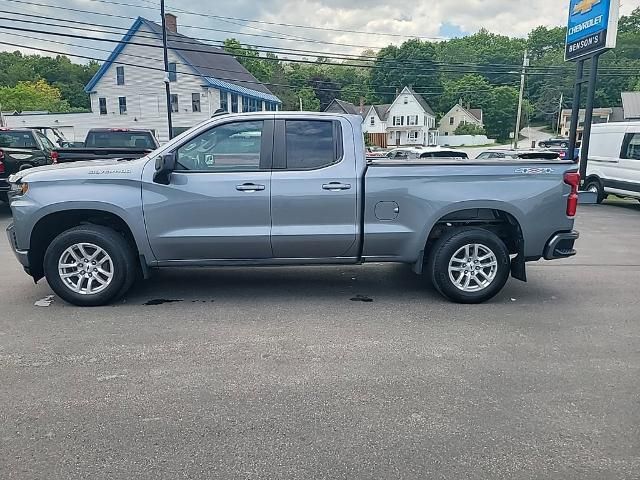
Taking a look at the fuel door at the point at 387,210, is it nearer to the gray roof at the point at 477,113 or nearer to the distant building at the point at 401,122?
the distant building at the point at 401,122

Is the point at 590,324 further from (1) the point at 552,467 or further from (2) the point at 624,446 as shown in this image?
(1) the point at 552,467

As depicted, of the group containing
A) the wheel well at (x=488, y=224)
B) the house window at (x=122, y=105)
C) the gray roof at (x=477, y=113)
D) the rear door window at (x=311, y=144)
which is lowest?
the wheel well at (x=488, y=224)

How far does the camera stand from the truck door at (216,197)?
17.3 ft

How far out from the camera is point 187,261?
215 inches

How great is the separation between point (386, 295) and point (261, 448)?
10.2 feet

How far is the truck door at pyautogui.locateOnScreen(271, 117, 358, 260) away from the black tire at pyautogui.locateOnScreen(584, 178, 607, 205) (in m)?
12.2

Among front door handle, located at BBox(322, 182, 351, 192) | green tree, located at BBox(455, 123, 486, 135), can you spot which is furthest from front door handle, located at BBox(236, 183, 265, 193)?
green tree, located at BBox(455, 123, 486, 135)

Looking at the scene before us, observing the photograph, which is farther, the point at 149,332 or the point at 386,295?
the point at 386,295

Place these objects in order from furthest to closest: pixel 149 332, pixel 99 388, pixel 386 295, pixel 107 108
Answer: pixel 107 108
pixel 386 295
pixel 149 332
pixel 99 388

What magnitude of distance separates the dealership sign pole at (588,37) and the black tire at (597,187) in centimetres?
23

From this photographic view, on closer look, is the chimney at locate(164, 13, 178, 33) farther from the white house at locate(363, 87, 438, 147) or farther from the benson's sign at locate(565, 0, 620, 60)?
the white house at locate(363, 87, 438, 147)

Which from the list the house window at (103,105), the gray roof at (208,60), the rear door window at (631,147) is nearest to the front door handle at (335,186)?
the rear door window at (631,147)

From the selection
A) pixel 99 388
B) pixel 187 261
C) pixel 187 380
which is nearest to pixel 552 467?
pixel 187 380

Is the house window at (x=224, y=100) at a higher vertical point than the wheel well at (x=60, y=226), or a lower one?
higher
